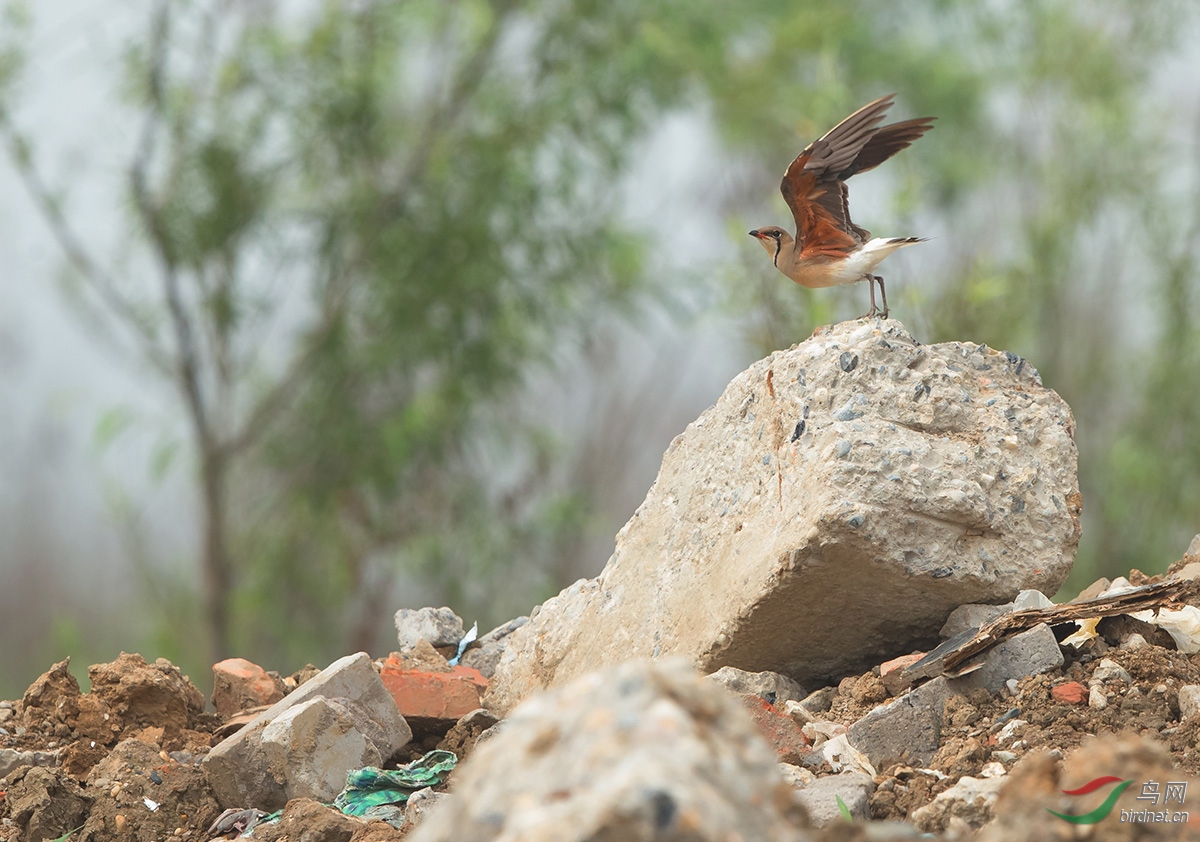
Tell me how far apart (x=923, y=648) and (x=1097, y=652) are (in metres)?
0.38

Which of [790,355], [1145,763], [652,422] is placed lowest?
[652,422]

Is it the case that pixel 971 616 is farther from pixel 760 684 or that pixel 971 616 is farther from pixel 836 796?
pixel 836 796

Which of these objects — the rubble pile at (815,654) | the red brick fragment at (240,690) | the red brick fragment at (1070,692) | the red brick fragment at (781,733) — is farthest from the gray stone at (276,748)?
the red brick fragment at (1070,692)

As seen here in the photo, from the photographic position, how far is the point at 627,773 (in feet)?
3.79

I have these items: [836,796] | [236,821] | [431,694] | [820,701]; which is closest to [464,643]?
[431,694]

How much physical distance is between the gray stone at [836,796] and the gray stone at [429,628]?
5.80 ft

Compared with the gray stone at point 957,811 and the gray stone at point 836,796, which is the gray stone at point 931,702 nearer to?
the gray stone at point 836,796

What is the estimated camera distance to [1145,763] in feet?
4.93

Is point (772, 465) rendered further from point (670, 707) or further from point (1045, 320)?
point (1045, 320)

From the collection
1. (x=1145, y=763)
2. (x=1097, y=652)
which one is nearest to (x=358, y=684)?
(x=1097, y=652)

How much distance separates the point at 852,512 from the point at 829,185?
102cm

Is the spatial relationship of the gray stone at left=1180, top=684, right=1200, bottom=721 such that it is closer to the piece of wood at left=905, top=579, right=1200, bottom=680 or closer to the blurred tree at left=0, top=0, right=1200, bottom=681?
the piece of wood at left=905, top=579, right=1200, bottom=680

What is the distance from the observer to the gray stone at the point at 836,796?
2.02 m

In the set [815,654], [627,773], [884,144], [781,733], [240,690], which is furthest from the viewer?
[240,690]
